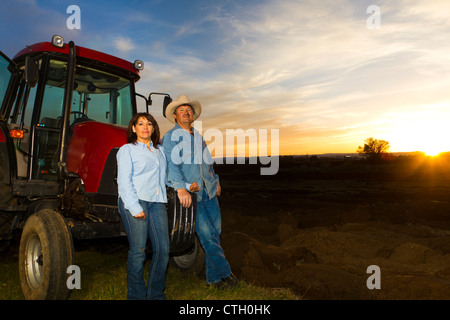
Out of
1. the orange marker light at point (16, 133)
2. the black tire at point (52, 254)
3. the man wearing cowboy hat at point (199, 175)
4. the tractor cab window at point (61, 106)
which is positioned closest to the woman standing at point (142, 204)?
the man wearing cowboy hat at point (199, 175)

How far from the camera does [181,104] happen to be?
4301 mm

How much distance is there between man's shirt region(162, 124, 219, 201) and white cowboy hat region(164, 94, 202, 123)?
269mm

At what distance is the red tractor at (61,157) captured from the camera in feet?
12.3

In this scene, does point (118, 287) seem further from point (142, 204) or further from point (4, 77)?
point (4, 77)

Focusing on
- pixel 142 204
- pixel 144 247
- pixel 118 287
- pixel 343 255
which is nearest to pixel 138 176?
pixel 142 204

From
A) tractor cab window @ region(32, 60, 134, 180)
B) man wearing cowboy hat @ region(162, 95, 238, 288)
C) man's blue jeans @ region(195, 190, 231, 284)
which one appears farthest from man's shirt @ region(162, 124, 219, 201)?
tractor cab window @ region(32, 60, 134, 180)

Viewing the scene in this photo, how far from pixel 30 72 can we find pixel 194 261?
297 centimetres

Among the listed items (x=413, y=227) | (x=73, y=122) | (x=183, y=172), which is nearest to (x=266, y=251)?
(x=183, y=172)

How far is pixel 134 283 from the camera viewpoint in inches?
131

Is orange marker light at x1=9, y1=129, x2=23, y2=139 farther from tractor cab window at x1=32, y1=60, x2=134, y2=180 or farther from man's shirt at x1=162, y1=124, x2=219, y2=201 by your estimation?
man's shirt at x1=162, y1=124, x2=219, y2=201

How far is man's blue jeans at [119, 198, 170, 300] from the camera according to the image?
3314mm

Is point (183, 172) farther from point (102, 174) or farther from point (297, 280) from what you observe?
point (297, 280)

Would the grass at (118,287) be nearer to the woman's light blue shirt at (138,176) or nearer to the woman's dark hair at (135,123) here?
the woman's light blue shirt at (138,176)

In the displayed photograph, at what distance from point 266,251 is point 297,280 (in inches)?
54.6
